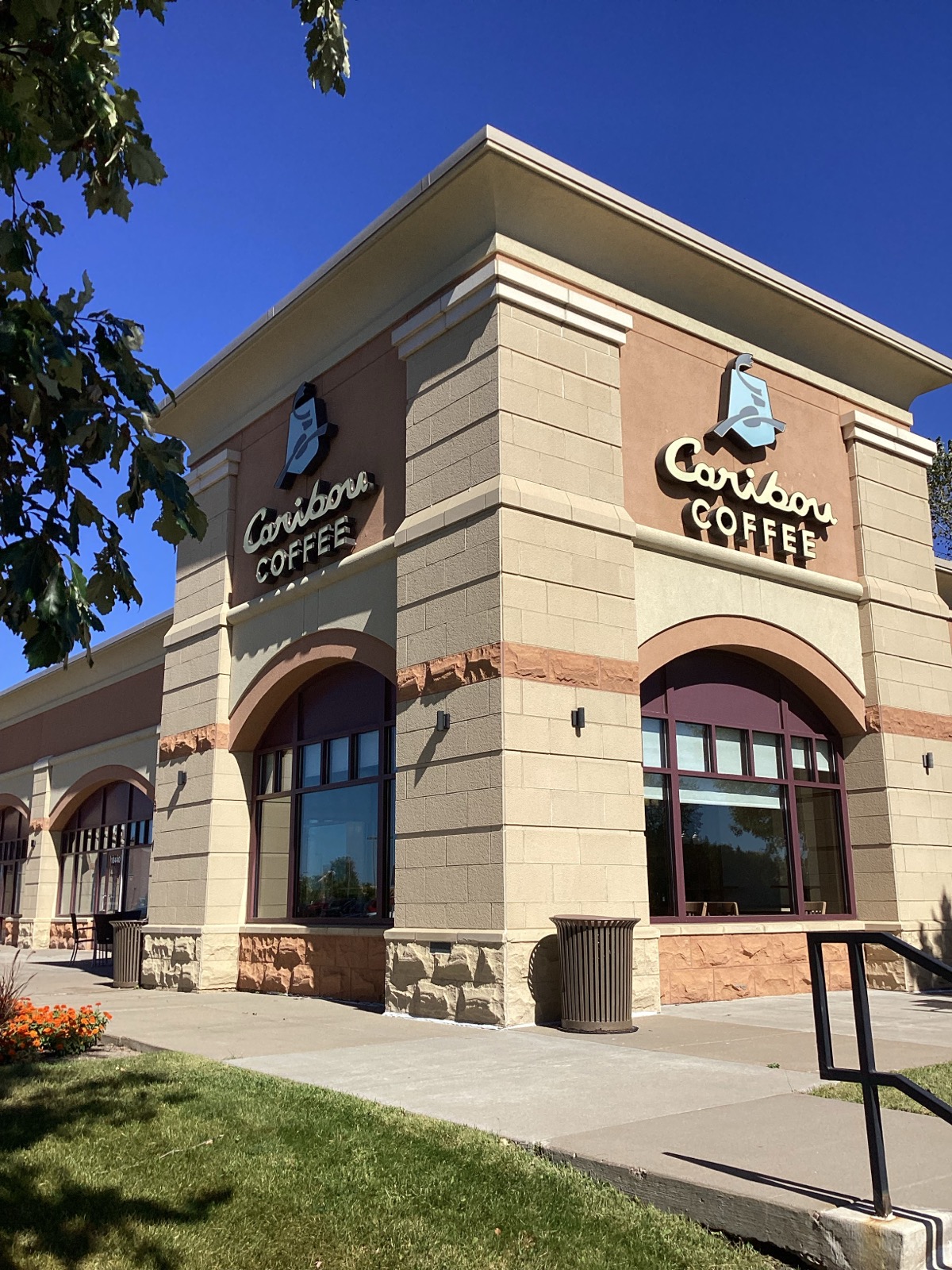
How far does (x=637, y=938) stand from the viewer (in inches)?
487

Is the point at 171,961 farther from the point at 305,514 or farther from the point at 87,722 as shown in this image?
the point at 87,722

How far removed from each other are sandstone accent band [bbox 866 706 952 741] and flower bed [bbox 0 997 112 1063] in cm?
1103

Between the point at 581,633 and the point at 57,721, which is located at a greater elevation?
the point at 57,721

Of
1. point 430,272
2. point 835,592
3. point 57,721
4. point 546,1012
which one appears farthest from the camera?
point 57,721

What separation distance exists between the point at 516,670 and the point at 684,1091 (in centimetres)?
539

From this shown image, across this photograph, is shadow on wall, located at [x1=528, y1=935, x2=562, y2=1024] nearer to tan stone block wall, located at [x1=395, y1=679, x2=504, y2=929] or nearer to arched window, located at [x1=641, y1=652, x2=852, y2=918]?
tan stone block wall, located at [x1=395, y1=679, x2=504, y2=929]

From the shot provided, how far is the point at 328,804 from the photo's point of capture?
52.1 feet

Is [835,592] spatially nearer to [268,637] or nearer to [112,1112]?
[268,637]

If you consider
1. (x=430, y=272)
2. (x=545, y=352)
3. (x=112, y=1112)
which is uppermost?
(x=430, y=272)

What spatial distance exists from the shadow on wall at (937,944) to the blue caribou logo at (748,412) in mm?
6996

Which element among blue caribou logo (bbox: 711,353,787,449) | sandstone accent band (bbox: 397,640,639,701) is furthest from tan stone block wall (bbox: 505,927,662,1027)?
blue caribou logo (bbox: 711,353,787,449)

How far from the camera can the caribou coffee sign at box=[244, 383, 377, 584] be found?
15266 millimetres

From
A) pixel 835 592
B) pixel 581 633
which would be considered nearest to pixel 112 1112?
pixel 581 633

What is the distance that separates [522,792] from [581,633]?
208 cm
